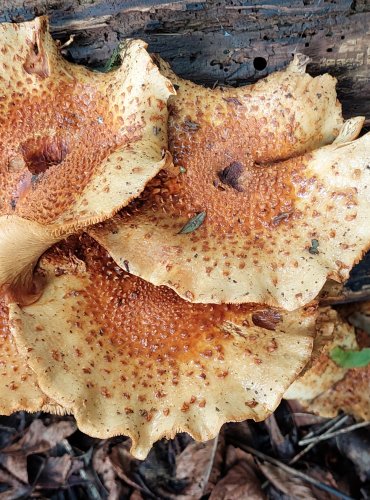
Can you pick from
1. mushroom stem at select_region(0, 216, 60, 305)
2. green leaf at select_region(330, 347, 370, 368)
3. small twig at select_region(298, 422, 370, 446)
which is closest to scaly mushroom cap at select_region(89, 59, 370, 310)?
mushroom stem at select_region(0, 216, 60, 305)

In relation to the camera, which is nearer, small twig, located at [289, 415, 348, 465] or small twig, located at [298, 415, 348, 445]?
small twig, located at [289, 415, 348, 465]

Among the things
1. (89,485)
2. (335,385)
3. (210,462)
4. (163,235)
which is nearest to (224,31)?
(163,235)

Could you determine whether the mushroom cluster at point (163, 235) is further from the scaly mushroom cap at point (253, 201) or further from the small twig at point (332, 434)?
the small twig at point (332, 434)

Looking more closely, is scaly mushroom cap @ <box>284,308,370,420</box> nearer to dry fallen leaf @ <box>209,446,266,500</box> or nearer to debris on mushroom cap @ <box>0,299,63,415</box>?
dry fallen leaf @ <box>209,446,266,500</box>

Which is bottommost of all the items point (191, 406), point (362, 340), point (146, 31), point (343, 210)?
point (362, 340)

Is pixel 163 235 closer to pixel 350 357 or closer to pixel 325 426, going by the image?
pixel 350 357

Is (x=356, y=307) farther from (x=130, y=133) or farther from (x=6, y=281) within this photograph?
(x=6, y=281)

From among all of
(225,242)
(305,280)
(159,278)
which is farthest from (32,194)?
(305,280)
